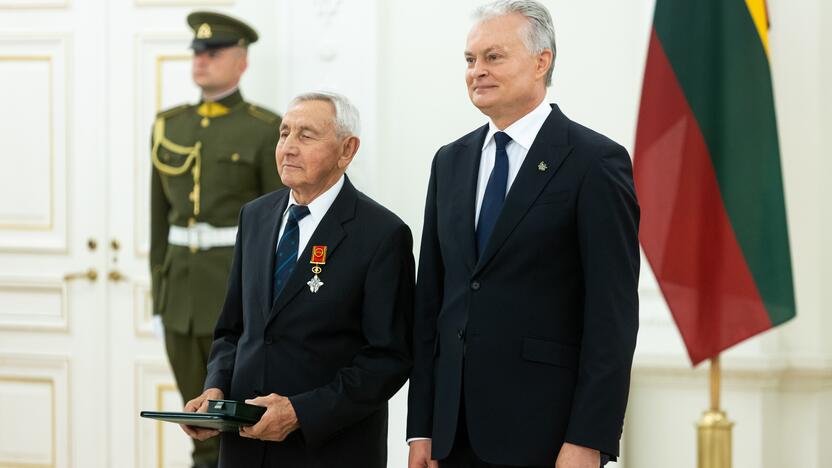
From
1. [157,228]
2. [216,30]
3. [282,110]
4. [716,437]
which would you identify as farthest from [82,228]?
[716,437]

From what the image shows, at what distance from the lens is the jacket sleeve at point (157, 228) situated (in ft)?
13.8

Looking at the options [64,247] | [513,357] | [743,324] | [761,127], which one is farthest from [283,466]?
[64,247]

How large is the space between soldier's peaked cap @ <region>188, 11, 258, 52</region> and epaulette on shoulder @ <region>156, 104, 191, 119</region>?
25cm

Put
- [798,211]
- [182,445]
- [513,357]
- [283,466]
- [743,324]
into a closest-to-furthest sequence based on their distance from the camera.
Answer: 1. [513,357]
2. [283,466]
3. [743,324]
4. [798,211]
5. [182,445]

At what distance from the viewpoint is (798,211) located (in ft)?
12.7

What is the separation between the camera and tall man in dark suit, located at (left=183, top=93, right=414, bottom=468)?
7.70 ft

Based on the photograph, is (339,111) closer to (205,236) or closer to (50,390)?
(205,236)

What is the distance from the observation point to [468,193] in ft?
7.30

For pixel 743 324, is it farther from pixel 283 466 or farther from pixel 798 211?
pixel 283 466

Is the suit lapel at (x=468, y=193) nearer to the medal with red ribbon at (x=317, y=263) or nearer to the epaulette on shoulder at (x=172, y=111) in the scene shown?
the medal with red ribbon at (x=317, y=263)

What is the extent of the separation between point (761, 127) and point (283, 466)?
1992 millimetres

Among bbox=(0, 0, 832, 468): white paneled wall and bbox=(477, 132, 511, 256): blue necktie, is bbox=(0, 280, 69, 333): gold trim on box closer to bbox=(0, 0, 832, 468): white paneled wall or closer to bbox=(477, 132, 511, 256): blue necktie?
bbox=(0, 0, 832, 468): white paneled wall

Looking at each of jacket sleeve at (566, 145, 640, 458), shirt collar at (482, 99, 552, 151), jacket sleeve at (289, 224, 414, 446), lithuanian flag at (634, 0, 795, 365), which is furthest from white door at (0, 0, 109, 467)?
jacket sleeve at (566, 145, 640, 458)

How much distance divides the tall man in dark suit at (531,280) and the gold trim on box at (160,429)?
2.57 meters
